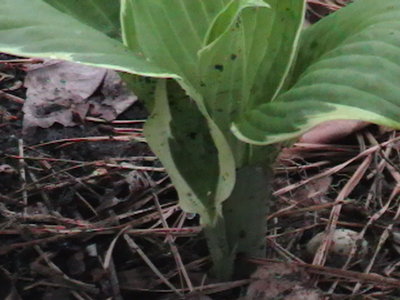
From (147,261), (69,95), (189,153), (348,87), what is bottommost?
(147,261)

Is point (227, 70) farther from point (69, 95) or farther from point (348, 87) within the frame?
point (69, 95)

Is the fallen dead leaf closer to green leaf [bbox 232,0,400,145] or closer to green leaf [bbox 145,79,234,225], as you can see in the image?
green leaf [bbox 145,79,234,225]

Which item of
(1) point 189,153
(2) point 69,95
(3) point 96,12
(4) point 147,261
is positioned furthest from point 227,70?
(2) point 69,95

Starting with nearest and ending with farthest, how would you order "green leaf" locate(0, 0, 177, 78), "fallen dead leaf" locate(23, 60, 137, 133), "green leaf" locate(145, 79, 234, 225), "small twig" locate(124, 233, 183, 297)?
"green leaf" locate(0, 0, 177, 78), "green leaf" locate(145, 79, 234, 225), "small twig" locate(124, 233, 183, 297), "fallen dead leaf" locate(23, 60, 137, 133)

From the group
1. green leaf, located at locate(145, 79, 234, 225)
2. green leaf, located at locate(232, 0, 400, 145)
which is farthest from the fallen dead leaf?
green leaf, located at locate(232, 0, 400, 145)

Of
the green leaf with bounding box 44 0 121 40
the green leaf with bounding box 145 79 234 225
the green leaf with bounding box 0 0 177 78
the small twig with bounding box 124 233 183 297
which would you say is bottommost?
the small twig with bounding box 124 233 183 297

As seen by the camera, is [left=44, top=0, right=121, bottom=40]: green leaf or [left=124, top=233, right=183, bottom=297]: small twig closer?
[left=44, top=0, right=121, bottom=40]: green leaf
